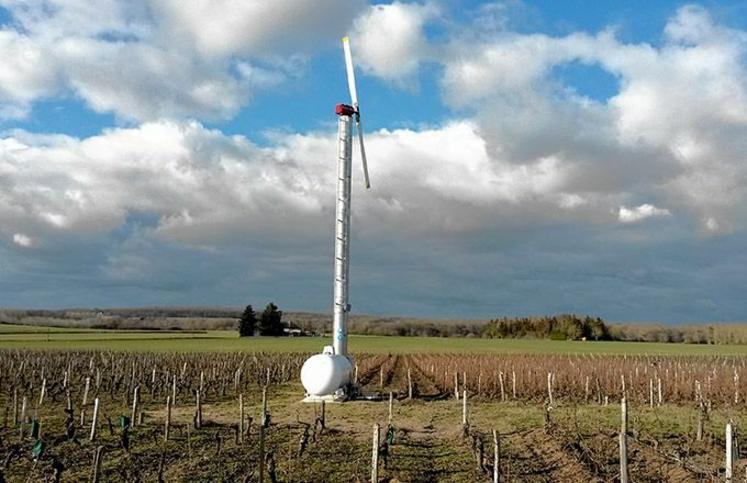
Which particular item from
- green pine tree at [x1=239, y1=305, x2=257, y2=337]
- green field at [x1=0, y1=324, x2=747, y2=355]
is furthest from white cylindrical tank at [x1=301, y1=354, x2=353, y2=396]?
green pine tree at [x1=239, y1=305, x2=257, y2=337]

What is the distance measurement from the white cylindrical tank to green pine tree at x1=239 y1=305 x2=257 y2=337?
259 feet

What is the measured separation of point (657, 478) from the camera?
14484 mm

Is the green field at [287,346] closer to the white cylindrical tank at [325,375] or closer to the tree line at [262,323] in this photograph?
the tree line at [262,323]

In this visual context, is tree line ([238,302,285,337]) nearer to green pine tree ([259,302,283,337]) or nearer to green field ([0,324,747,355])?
green pine tree ([259,302,283,337])

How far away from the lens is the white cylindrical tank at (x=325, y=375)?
26031 millimetres

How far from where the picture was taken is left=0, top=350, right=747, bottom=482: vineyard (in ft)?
48.5

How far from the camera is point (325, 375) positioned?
2603cm

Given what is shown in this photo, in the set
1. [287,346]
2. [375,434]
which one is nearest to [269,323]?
[287,346]

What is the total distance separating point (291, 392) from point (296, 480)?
18127 mm

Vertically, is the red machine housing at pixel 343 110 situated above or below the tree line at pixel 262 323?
above

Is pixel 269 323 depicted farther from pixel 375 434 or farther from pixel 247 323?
pixel 375 434

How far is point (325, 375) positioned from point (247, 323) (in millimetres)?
80083

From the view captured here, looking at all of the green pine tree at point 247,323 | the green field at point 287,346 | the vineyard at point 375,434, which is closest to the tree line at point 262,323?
the green pine tree at point 247,323

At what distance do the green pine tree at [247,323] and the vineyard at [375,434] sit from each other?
68.8m
